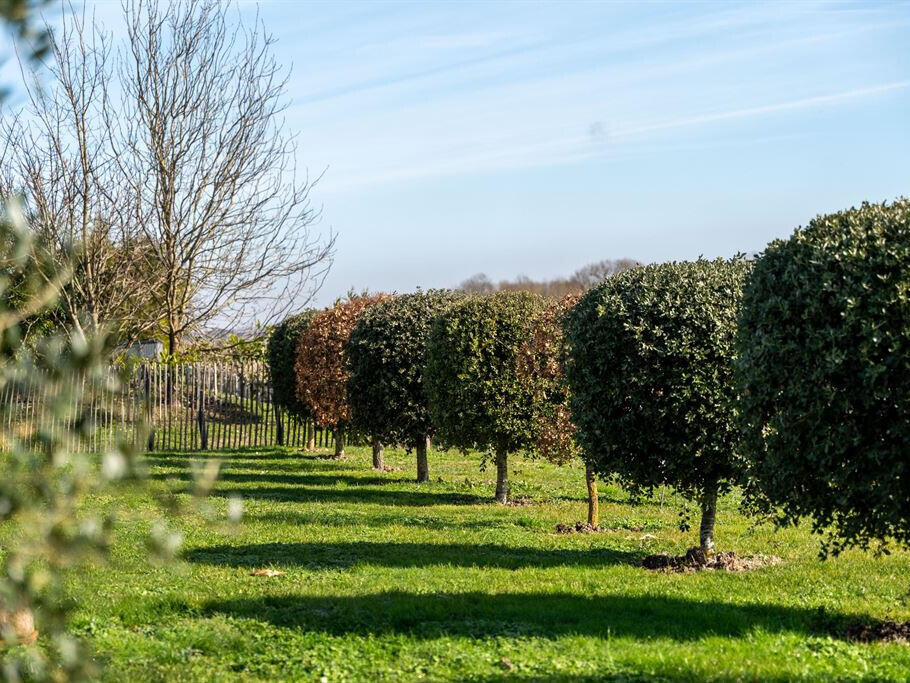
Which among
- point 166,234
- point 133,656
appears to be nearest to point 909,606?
point 133,656

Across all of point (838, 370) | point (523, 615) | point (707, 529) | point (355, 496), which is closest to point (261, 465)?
point (355, 496)

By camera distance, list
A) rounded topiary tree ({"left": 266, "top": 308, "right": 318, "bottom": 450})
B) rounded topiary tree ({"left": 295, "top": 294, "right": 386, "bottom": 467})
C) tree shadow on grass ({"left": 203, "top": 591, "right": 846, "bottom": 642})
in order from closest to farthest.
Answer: tree shadow on grass ({"left": 203, "top": 591, "right": 846, "bottom": 642})
rounded topiary tree ({"left": 295, "top": 294, "right": 386, "bottom": 467})
rounded topiary tree ({"left": 266, "top": 308, "right": 318, "bottom": 450})

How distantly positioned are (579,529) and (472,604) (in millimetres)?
5761

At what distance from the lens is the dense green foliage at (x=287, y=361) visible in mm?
26922

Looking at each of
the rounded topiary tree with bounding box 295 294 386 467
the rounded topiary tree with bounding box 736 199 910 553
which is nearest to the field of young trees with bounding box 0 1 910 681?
the rounded topiary tree with bounding box 736 199 910 553

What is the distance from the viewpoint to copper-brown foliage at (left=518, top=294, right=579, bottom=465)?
16.6m

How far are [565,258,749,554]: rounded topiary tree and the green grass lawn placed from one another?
3.98 feet

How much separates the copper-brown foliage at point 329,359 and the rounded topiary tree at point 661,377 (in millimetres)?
11836

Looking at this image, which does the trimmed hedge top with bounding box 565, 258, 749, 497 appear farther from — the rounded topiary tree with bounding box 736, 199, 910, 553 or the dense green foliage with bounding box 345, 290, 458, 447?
the dense green foliage with bounding box 345, 290, 458, 447

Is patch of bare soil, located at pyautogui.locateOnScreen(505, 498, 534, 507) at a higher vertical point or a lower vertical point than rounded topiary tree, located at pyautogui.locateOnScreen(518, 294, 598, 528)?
lower

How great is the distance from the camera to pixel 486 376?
17.0 metres

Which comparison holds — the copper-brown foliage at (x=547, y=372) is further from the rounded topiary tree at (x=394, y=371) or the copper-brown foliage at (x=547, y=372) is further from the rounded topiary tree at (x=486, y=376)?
the rounded topiary tree at (x=394, y=371)

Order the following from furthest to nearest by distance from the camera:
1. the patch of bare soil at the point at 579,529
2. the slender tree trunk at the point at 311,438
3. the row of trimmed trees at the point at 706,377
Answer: the slender tree trunk at the point at 311,438
the patch of bare soil at the point at 579,529
the row of trimmed trees at the point at 706,377

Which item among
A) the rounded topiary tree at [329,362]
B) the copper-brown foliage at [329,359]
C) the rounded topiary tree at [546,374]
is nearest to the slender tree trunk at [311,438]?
the rounded topiary tree at [329,362]
